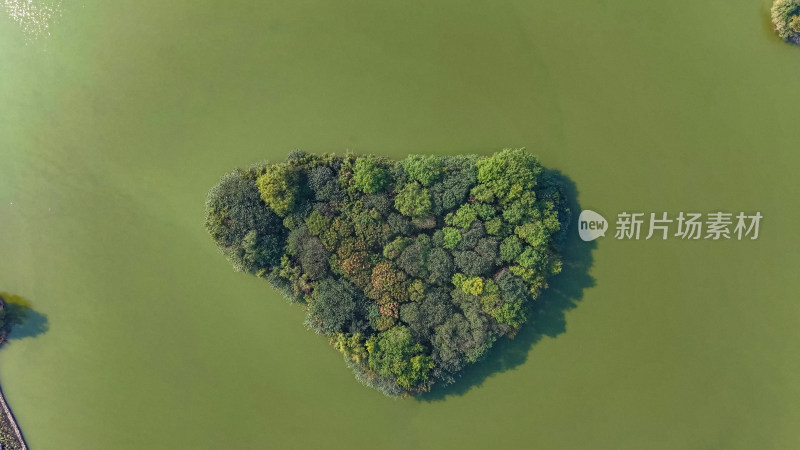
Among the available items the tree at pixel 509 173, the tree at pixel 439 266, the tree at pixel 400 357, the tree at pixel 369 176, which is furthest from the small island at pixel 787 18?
the tree at pixel 400 357

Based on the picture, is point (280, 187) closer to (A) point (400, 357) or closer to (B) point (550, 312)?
(A) point (400, 357)

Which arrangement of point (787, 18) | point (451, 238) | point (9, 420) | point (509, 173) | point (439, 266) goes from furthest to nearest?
point (9, 420) < point (787, 18) < point (451, 238) < point (439, 266) < point (509, 173)

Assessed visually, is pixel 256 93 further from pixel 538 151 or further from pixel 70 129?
pixel 538 151

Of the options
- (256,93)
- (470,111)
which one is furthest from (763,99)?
(256,93)

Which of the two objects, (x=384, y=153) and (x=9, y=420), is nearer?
(x=384, y=153)

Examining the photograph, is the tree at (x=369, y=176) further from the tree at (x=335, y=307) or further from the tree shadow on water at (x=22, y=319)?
the tree shadow on water at (x=22, y=319)

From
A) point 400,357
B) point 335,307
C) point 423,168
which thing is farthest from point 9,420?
point 423,168

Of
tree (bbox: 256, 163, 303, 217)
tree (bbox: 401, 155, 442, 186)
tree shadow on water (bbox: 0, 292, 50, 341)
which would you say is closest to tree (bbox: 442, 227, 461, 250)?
tree (bbox: 401, 155, 442, 186)

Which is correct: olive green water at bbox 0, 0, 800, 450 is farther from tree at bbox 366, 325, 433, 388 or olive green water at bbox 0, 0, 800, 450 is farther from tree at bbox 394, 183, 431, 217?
tree at bbox 394, 183, 431, 217
